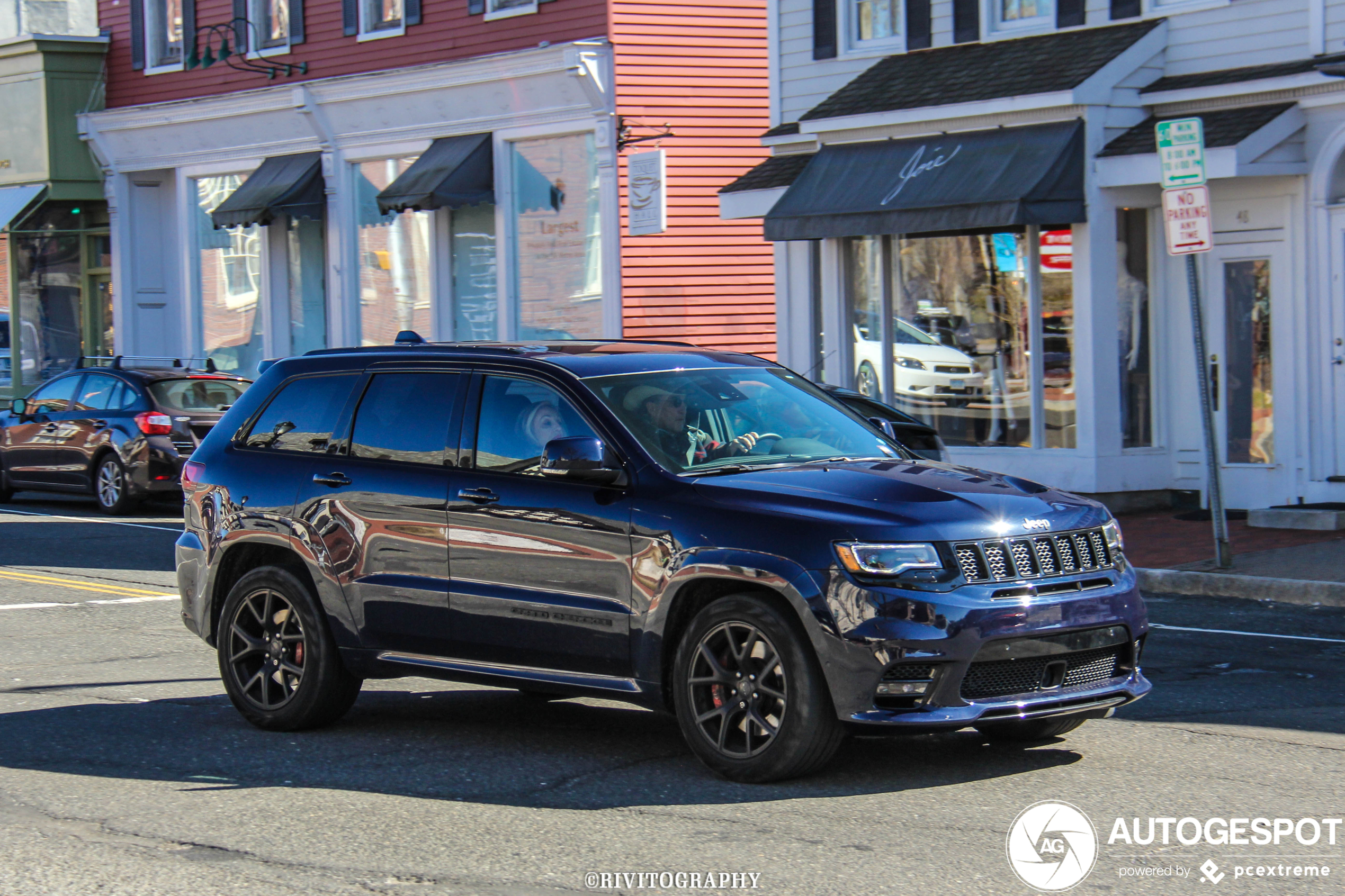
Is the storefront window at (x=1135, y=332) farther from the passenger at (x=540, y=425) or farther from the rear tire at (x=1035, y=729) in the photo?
the passenger at (x=540, y=425)

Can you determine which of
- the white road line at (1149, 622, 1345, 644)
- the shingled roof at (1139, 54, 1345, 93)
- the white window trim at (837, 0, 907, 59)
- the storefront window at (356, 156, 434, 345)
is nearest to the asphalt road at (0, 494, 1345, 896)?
the white road line at (1149, 622, 1345, 644)

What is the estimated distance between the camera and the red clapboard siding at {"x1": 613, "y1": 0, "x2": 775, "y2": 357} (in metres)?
22.5

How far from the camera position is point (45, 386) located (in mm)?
19578

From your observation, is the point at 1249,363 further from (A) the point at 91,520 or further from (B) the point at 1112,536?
(A) the point at 91,520

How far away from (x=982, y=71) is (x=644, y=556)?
12.0 m

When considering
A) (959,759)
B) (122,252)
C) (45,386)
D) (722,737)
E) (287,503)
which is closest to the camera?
(722,737)

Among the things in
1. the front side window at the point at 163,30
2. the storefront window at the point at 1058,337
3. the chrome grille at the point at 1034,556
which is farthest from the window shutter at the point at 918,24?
the front side window at the point at 163,30

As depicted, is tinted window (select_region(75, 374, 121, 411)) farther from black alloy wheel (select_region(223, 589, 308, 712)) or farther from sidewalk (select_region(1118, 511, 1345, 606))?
black alloy wheel (select_region(223, 589, 308, 712))

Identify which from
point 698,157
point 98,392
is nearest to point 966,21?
point 698,157

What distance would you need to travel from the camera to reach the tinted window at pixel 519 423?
23.1ft

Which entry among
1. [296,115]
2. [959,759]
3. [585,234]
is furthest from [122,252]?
[959,759]

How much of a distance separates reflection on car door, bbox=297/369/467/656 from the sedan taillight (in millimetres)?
11035

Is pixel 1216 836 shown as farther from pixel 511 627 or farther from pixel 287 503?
pixel 287 503

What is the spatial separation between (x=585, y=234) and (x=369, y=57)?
5.30 meters
